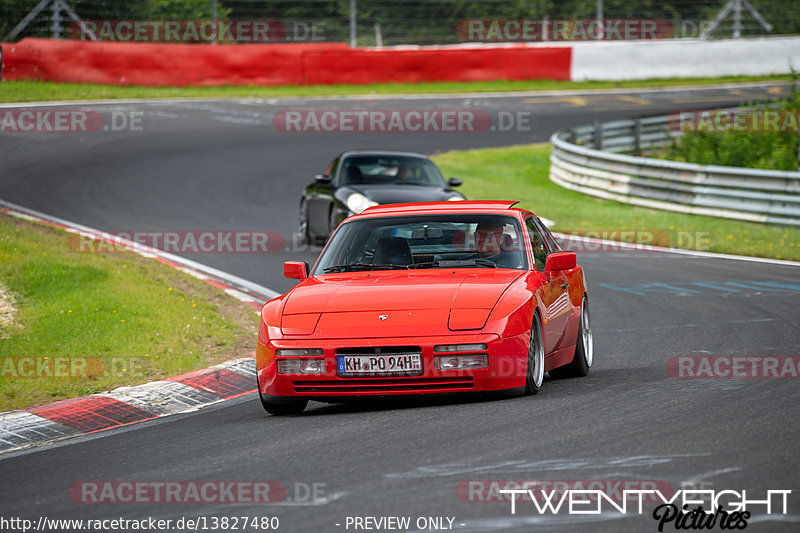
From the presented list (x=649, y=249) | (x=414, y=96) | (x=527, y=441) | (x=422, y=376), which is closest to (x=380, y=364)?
(x=422, y=376)

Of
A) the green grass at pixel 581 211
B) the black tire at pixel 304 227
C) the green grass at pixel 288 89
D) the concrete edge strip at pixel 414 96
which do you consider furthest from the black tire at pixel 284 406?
the green grass at pixel 288 89

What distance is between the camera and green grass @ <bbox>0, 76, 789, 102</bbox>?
3050 centimetres

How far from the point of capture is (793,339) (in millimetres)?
9477

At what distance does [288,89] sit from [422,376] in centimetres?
2893

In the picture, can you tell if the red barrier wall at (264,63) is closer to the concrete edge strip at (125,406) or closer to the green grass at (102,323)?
the green grass at (102,323)

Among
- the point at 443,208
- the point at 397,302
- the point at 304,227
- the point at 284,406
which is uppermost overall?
the point at 443,208

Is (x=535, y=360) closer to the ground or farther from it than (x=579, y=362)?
farther from it

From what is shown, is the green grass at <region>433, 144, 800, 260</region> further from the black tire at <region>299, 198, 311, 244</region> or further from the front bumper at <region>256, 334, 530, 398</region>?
the front bumper at <region>256, 334, 530, 398</region>

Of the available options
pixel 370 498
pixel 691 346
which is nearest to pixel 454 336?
pixel 370 498

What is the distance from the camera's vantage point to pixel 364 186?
1609 cm

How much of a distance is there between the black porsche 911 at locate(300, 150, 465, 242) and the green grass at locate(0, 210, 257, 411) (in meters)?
3.38

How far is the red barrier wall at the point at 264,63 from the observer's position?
103 ft

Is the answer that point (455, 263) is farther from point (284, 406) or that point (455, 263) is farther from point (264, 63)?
point (264, 63)

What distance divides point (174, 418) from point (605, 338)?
4365 mm
